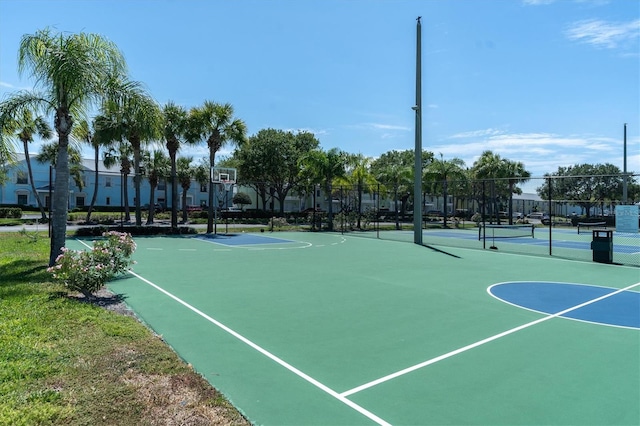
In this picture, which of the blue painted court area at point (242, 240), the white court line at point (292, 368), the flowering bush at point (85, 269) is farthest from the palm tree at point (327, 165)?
the white court line at point (292, 368)

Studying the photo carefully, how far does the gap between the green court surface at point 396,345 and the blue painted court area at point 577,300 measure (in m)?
0.07

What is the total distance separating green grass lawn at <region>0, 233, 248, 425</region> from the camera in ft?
11.4

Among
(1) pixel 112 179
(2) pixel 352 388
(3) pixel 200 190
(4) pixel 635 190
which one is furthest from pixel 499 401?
(4) pixel 635 190

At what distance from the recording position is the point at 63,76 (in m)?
9.82

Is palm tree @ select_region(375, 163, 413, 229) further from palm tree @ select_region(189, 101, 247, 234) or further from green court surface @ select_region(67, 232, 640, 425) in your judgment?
green court surface @ select_region(67, 232, 640, 425)

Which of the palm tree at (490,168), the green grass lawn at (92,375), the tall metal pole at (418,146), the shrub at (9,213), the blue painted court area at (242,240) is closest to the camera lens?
the green grass lawn at (92,375)

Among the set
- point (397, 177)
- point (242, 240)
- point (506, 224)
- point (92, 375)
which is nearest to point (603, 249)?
point (92, 375)

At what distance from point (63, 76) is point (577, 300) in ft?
39.3

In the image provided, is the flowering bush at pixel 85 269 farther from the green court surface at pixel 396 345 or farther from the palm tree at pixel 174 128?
the palm tree at pixel 174 128

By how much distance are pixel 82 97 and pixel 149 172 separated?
107ft

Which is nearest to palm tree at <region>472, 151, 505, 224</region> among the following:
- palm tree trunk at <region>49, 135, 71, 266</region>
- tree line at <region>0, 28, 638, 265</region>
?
tree line at <region>0, 28, 638, 265</region>

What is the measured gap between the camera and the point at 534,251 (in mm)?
17109

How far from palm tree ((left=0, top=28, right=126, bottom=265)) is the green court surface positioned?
2.47m

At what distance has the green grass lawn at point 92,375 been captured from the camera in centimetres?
347
